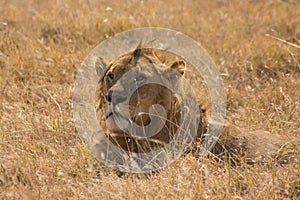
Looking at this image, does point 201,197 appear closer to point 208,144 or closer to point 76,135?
point 208,144

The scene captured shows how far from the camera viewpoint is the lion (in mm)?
4168

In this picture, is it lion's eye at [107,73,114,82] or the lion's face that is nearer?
the lion's face

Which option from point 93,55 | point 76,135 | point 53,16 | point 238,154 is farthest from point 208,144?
point 53,16

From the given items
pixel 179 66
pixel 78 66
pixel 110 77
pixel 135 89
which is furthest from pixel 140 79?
pixel 78 66

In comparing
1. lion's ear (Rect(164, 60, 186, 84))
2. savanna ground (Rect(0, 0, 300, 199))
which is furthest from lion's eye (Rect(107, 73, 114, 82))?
savanna ground (Rect(0, 0, 300, 199))

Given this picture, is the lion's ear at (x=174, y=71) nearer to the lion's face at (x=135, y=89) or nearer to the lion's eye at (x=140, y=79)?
the lion's face at (x=135, y=89)

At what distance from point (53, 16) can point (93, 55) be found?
4.80ft

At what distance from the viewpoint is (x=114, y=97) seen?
4098 millimetres

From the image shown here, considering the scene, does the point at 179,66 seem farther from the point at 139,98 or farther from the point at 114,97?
the point at 114,97

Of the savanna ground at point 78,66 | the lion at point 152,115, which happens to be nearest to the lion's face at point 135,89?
the lion at point 152,115

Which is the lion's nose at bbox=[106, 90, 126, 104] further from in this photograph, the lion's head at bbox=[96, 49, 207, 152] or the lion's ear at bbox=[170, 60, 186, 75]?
the lion's ear at bbox=[170, 60, 186, 75]

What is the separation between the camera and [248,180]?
3816 millimetres

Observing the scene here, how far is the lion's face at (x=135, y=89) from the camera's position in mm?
4145

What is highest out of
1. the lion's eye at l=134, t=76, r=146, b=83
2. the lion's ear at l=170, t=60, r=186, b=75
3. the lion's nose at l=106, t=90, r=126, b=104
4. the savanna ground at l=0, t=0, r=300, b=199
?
the lion's ear at l=170, t=60, r=186, b=75
